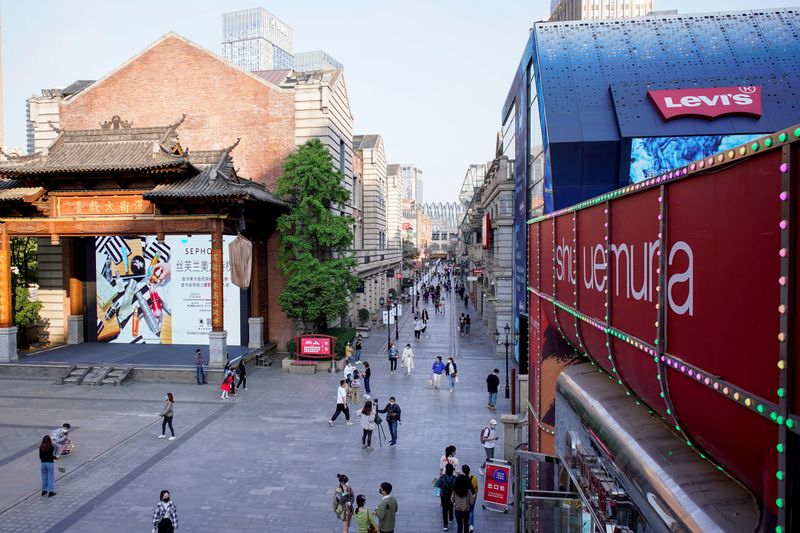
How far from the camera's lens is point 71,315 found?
28.3m

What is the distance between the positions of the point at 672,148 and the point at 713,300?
46.6 ft

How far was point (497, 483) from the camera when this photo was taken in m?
10.8

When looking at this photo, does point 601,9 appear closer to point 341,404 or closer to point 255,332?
point 255,332

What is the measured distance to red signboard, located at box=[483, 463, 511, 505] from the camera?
35.1 ft

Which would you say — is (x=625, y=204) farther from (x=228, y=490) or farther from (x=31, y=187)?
(x=31, y=187)

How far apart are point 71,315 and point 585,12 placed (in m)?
87.1

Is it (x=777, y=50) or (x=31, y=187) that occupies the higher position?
(x=777, y=50)

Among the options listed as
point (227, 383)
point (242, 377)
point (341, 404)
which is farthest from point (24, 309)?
point (341, 404)

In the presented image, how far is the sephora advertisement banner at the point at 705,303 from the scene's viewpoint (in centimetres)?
216

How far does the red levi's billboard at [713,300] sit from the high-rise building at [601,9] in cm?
9194

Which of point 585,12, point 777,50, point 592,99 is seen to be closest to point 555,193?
point 592,99

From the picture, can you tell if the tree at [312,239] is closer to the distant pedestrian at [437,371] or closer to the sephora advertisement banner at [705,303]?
the distant pedestrian at [437,371]

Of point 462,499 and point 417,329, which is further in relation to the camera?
point 417,329

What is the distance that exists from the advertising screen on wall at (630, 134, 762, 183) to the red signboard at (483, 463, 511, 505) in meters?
8.64
